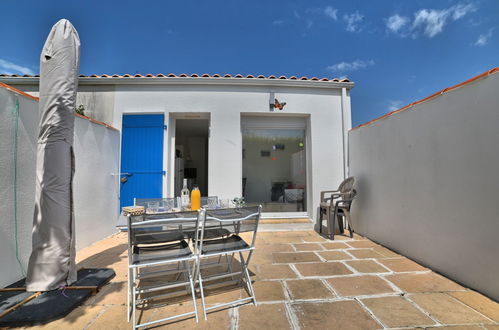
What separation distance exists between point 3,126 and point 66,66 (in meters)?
0.92

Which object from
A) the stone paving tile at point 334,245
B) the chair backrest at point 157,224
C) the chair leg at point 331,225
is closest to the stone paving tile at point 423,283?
the stone paving tile at point 334,245

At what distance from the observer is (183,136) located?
365 inches

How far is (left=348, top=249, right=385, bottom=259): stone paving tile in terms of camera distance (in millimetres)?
3051

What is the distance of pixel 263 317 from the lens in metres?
1.67

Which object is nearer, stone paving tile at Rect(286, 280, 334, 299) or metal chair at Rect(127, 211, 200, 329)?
metal chair at Rect(127, 211, 200, 329)

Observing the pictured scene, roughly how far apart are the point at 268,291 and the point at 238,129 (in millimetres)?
3360

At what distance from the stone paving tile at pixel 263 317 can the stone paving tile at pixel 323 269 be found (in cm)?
81

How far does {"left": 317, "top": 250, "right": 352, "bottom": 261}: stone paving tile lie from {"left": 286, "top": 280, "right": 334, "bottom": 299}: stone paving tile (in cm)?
82

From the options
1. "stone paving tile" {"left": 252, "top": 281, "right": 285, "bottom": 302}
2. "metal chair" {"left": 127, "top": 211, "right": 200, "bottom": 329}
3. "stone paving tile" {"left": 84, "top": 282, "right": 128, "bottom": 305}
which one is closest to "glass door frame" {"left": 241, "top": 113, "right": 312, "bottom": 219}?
"stone paving tile" {"left": 252, "top": 281, "right": 285, "bottom": 302}

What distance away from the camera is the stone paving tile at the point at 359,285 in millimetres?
2041

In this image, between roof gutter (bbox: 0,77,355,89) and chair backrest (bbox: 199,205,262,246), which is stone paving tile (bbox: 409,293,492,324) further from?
roof gutter (bbox: 0,77,355,89)

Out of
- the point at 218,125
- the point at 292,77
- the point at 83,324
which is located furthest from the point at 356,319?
the point at 292,77

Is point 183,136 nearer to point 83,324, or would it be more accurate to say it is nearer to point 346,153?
point 346,153

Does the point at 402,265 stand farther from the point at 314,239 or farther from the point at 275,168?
the point at 275,168
